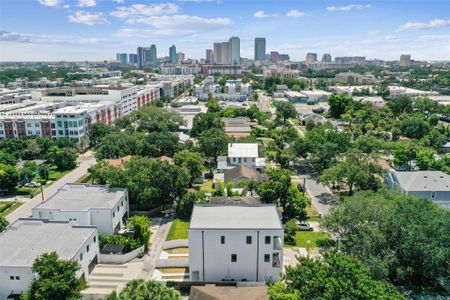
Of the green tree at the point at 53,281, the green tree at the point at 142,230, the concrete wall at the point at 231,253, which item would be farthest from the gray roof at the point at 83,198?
the concrete wall at the point at 231,253

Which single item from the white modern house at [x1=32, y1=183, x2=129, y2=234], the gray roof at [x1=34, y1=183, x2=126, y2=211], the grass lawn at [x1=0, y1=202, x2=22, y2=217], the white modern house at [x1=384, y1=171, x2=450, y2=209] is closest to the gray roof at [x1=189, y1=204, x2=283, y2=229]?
the white modern house at [x1=32, y1=183, x2=129, y2=234]

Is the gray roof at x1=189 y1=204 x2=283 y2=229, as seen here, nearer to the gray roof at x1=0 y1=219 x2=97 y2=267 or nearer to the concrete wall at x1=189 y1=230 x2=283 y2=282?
the concrete wall at x1=189 y1=230 x2=283 y2=282

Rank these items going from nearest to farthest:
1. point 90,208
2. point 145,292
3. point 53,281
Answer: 1. point 145,292
2. point 53,281
3. point 90,208

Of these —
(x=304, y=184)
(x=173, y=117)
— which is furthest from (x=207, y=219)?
(x=173, y=117)

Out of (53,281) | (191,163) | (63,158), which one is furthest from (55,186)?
(53,281)

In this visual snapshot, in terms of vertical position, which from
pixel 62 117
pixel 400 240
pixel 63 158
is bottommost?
pixel 63 158

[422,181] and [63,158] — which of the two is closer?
[422,181]

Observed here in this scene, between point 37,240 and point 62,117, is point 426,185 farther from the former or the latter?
point 62,117
